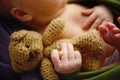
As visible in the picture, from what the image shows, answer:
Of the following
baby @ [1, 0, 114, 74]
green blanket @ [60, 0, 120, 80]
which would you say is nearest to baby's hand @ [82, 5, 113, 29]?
baby @ [1, 0, 114, 74]

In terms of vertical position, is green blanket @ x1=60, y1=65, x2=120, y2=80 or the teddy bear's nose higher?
the teddy bear's nose

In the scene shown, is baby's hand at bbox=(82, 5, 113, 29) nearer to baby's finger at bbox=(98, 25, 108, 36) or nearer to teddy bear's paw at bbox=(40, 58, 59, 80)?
baby's finger at bbox=(98, 25, 108, 36)

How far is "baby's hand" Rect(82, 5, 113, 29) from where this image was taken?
1.02 meters

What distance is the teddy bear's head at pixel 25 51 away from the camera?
2.80 feet

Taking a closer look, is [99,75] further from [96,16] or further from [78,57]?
[96,16]

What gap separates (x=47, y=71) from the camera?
868 mm

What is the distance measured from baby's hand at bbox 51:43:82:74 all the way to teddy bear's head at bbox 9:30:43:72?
59 mm

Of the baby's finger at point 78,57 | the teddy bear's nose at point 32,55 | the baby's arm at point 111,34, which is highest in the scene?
the baby's arm at point 111,34

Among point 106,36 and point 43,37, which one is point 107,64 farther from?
point 43,37

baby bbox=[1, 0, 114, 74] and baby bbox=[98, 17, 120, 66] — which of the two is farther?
baby bbox=[1, 0, 114, 74]

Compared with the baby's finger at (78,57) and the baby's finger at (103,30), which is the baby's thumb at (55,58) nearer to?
the baby's finger at (78,57)

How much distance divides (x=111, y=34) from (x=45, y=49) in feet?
0.76

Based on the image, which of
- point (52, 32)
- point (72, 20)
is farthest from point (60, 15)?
point (52, 32)

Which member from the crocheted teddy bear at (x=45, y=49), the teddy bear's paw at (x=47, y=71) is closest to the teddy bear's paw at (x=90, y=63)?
the crocheted teddy bear at (x=45, y=49)
